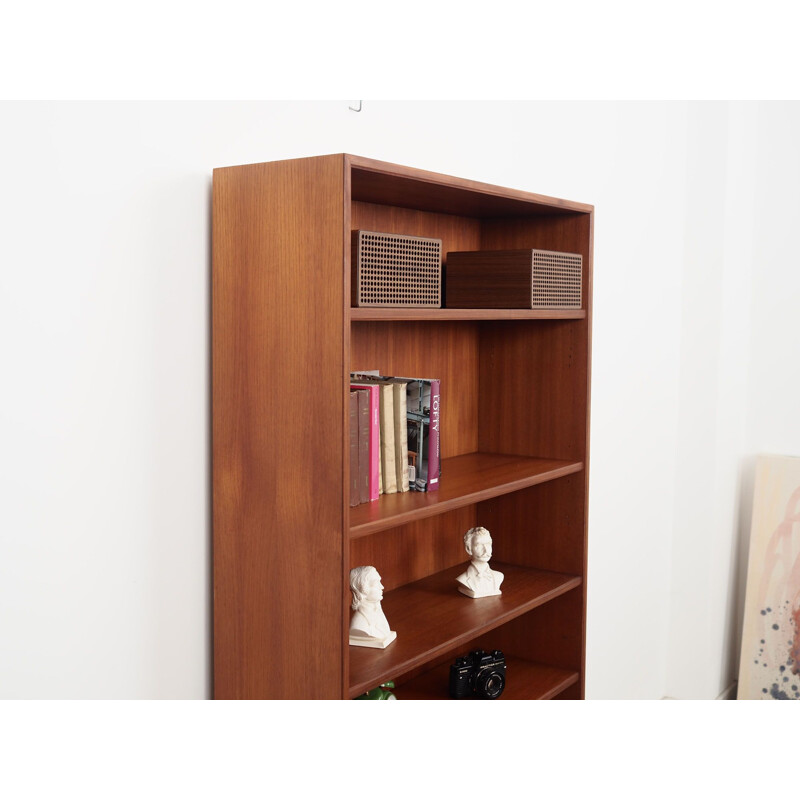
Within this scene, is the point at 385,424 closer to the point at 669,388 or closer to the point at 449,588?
the point at 449,588

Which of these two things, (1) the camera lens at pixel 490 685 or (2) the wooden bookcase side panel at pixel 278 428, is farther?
(1) the camera lens at pixel 490 685

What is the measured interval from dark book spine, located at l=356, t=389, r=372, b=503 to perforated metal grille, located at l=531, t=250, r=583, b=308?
0.57 meters

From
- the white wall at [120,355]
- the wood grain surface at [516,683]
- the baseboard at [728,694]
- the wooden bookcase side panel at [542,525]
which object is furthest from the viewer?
the baseboard at [728,694]

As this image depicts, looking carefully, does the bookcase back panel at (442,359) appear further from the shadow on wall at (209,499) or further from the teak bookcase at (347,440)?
the shadow on wall at (209,499)

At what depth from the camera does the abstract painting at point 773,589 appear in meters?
3.43

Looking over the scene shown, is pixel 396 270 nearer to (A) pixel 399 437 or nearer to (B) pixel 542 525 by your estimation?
(A) pixel 399 437

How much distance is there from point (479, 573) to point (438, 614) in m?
0.19

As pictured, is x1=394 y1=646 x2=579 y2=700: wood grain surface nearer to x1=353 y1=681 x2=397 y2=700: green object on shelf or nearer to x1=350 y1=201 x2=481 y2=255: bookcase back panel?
x1=353 y1=681 x2=397 y2=700: green object on shelf

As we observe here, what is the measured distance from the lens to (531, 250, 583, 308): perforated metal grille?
222 centimetres

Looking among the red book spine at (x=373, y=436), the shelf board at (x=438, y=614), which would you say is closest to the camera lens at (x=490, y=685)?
the shelf board at (x=438, y=614)

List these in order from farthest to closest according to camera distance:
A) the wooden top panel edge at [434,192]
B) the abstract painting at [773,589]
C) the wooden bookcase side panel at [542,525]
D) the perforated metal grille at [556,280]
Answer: the abstract painting at [773,589] < the wooden bookcase side panel at [542,525] < the perforated metal grille at [556,280] < the wooden top panel edge at [434,192]

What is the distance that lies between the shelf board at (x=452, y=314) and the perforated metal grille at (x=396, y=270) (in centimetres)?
3

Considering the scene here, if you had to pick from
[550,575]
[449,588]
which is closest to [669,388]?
[550,575]

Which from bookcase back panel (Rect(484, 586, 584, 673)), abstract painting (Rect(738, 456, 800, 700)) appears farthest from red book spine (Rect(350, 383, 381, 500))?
abstract painting (Rect(738, 456, 800, 700))
